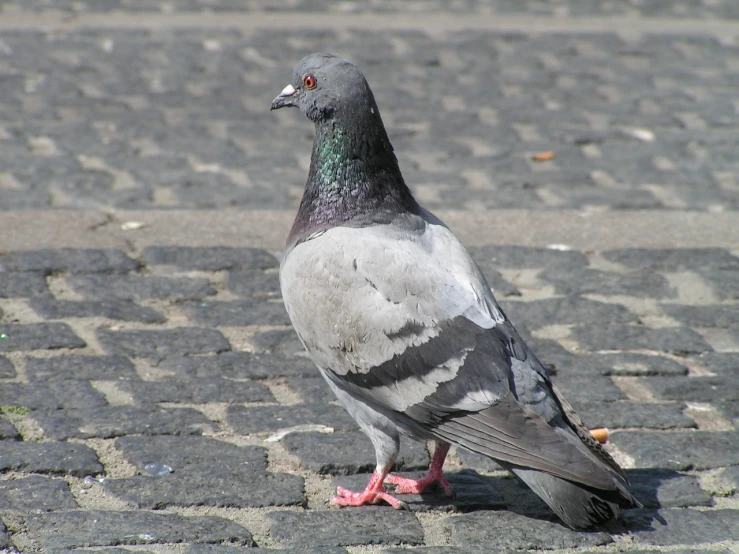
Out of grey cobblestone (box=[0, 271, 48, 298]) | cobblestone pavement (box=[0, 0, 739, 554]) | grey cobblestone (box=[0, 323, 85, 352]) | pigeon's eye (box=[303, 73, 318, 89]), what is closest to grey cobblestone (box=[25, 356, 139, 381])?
cobblestone pavement (box=[0, 0, 739, 554])

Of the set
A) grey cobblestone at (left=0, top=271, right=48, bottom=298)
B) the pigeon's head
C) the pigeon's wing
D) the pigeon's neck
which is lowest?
grey cobblestone at (left=0, top=271, right=48, bottom=298)

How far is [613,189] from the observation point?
6715 millimetres

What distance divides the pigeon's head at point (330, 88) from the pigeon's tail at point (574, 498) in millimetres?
1402

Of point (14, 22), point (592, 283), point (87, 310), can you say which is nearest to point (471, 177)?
point (592, 283)

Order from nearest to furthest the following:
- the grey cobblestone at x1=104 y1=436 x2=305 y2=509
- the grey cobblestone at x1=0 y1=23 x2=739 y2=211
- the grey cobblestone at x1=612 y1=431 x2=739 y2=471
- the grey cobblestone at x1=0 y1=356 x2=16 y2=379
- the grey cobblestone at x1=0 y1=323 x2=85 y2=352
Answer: the grey cobblestone at x1=104 y1=436 x2=305 y2=509 → the grey cobblestone at x1=612 y1=431 x2=739 y2=471 → the grey cobblestone at x1=0 y1=356 x2=16 y2=379 → the grey cobblestone at x1=0 y1=323 x2=85 y2=352 → the grey cobblestone at x1=0 y1=23 x2=739 y2=211

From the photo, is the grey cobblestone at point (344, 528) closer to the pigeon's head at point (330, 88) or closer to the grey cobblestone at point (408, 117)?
the pigeon's head at point (330, 88)

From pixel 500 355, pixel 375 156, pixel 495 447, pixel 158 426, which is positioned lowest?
pixel 158 426

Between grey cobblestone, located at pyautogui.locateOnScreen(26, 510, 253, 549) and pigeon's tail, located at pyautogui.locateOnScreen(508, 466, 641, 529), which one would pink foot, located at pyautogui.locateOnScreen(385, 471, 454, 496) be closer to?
pigeon's tail, located at pyautogui.locateOnScreen(508, 466, 641, 529)

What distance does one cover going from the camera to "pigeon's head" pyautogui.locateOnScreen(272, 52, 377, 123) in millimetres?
3654

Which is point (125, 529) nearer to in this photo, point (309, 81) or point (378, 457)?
point (378, 457)

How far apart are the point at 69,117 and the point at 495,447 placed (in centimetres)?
555

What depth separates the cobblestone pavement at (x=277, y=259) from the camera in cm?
338

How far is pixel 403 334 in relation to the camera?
3279 mm

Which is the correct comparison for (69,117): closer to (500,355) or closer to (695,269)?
(695,269)
